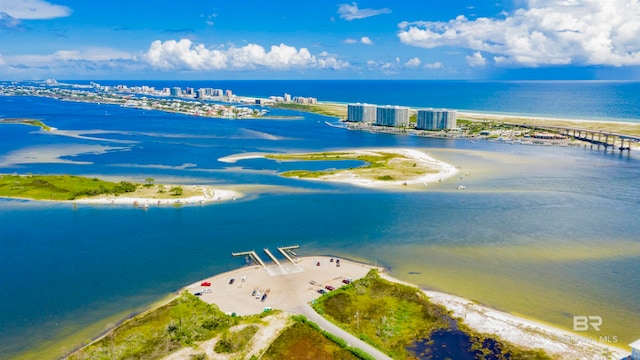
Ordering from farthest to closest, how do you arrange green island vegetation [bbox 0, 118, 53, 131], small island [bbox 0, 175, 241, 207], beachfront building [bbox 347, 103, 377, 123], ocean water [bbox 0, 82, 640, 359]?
beachfront building [bbox 347, 103, 377, 123], green island vegetation [bbox 0, 118, 53, 131], small island [bbox 0, 175, 241, 207], ocean water [bbox 0, 82, 640, 359]

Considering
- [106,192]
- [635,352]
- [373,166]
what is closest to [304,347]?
[635,352]

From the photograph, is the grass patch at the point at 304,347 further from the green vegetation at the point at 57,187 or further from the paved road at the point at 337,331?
the green vegetation at the point at 57,187

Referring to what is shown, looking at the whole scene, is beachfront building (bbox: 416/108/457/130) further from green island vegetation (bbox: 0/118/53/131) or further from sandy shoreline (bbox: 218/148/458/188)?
green island vegetation (bbox: 0/118/53/131)

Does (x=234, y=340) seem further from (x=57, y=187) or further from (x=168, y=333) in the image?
(x=57, y=187)

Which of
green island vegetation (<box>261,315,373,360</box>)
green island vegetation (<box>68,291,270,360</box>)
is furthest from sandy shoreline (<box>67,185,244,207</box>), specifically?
green island vegetation (<box>261,315,373,360</box>)

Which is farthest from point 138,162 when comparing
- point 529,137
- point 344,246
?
point 529,137

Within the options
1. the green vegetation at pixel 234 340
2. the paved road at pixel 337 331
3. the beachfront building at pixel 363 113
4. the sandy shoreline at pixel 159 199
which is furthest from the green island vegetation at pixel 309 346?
the beachfront building at pixel 363 113
